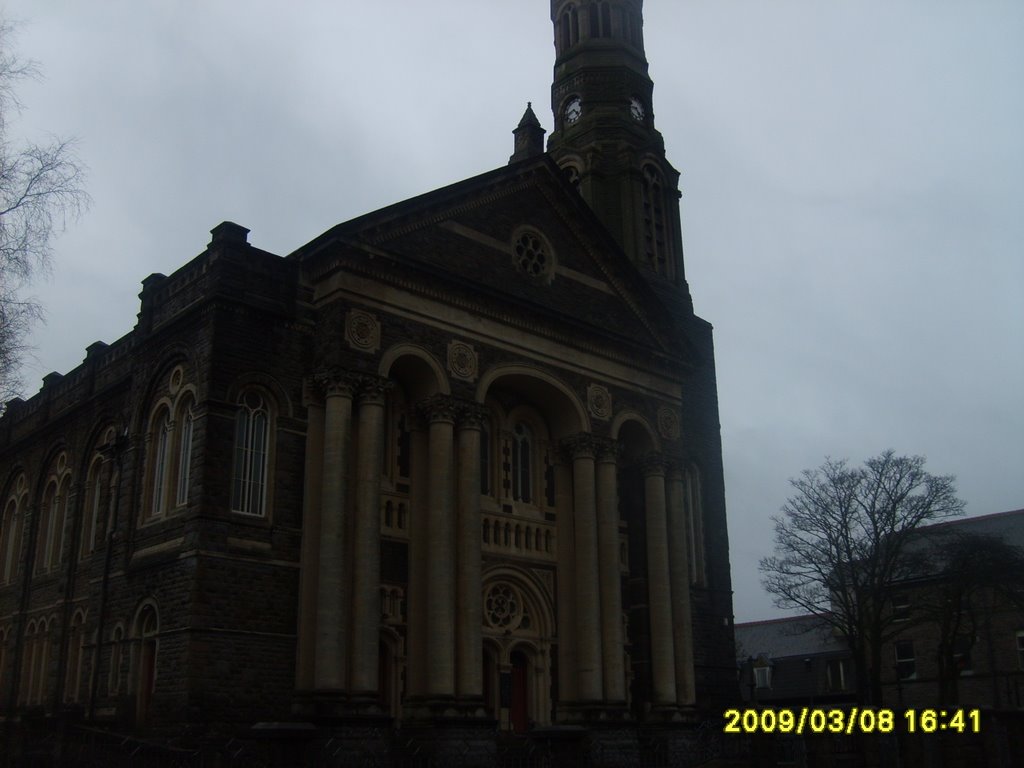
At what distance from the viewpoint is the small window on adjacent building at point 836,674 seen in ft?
187

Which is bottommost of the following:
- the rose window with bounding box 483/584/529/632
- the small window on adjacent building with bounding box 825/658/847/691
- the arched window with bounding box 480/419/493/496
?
the small window on adjacent building with bounding box 825/658/847/691

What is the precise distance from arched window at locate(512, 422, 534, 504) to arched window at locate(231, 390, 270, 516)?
7.88 meters

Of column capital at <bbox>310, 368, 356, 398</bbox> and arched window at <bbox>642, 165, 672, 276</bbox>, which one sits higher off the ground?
arched window at <bbox>642, 165, 672, 276</bbox>

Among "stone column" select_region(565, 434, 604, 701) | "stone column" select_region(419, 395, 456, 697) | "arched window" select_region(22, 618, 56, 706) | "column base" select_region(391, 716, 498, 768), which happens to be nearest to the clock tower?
"stone column" select_region(565, 434, 604, 701)

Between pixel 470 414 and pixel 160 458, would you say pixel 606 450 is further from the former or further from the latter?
pixel 160 458

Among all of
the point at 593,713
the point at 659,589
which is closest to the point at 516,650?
the point at 593,713

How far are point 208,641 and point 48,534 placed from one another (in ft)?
43.6

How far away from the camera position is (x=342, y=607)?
920 inches

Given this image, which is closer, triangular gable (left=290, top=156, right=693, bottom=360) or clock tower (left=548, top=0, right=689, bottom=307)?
triangular gable (left=290, top=156, right=693, bottom=360)

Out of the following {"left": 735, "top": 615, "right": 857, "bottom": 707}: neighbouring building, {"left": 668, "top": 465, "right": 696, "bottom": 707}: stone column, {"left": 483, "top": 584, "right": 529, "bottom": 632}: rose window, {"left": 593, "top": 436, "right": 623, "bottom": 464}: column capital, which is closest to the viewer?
{"left": 483, "top": 584, "right": 529, "bottom": 632}: rose window

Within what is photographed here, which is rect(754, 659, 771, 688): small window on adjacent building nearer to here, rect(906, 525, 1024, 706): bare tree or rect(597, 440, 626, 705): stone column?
rect(597, 440, 626, 705): stone column

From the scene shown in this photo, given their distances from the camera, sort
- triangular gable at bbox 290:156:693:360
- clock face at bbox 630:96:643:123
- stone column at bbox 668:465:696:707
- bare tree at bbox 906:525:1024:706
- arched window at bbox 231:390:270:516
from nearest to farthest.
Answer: arched window at bbox 231:390:270:516
triangular gable at bbox 290:156:693:360
stone column at bbox 668:465:696:707
clock face at bbox 630:96:643:123
bare tree at bbox 906:525:1024:706

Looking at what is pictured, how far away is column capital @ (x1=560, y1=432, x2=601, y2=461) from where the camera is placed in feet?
98.7

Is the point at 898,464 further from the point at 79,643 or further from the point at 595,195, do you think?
the point at 79,643
